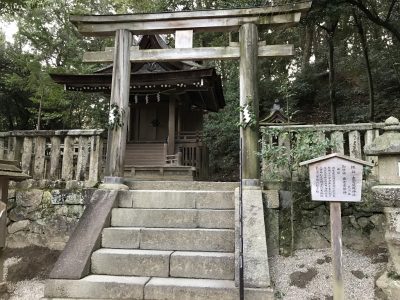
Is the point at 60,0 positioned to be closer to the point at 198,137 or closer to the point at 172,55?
the point at 198,137

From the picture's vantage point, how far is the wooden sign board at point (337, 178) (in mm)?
3017

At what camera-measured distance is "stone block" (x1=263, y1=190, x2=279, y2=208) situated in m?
4.83

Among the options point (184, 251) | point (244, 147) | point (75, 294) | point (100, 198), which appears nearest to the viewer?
point (75, 294)

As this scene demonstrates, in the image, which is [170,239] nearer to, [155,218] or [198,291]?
[155,218]

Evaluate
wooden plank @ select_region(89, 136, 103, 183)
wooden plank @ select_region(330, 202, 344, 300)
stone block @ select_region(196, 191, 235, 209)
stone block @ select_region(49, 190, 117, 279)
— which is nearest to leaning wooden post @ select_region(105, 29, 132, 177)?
wooden plank @ select_region(89, 136, 103, 183)

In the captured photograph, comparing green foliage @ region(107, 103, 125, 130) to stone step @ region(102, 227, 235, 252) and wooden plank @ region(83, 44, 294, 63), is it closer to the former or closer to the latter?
wooden plank @ region(83, 44, 294, 63)

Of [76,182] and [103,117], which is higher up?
[103,117]

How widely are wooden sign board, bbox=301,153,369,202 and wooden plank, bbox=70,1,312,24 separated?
3.59 m

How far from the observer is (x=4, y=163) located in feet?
11.9

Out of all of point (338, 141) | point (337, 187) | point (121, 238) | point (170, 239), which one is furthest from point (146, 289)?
point (338, 141)

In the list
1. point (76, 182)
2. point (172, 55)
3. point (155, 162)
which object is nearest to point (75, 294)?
point (76, 182)

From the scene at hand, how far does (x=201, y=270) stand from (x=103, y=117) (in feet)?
46.3

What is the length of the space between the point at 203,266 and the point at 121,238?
1.29 metres

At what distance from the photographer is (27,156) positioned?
229 inches
